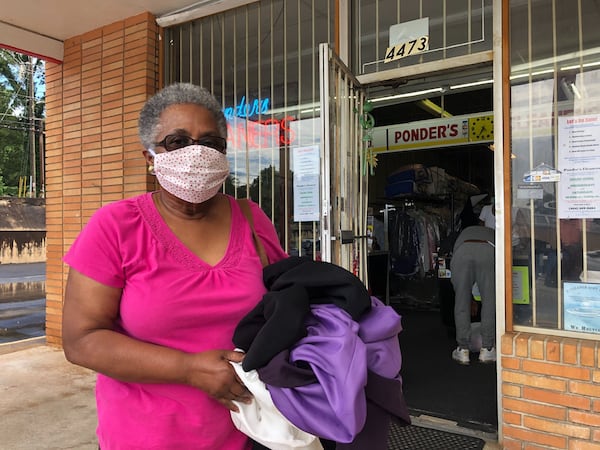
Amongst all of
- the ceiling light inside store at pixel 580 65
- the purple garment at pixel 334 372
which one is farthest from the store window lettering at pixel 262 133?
the purple garment at pixel 334 372

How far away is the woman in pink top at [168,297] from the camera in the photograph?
1.06 meters

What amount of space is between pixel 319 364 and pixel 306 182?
3004 millimetres

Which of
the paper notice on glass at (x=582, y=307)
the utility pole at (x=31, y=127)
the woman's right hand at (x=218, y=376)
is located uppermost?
the utility pole at (x=31, y=127)

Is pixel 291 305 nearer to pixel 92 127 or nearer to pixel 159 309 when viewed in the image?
pixel 159 309

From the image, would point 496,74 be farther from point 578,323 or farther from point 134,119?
point 134,119

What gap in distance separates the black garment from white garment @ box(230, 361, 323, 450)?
41 millimetres

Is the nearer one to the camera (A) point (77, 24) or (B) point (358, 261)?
(B) point (358, 261)

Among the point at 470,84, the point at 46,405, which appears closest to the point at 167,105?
the point at 46,405

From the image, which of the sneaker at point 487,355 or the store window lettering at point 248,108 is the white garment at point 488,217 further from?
the store window lettering at point 248,108

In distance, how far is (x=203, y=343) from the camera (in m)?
1.14

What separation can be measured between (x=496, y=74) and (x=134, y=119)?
10.9 feet

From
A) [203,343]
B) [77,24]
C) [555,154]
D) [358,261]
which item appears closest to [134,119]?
[77,24]

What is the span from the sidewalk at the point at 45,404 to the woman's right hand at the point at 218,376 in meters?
2.43

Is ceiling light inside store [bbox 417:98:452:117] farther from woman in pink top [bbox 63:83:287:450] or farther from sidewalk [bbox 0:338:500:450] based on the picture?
woman in pink top [bbox 63:83:287:450]
